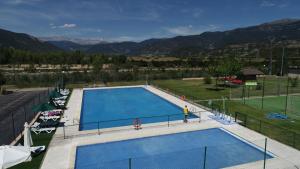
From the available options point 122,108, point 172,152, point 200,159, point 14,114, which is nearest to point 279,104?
point 122,108

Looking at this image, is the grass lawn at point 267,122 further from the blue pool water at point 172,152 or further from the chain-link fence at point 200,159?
the blue pool water at point 172,152

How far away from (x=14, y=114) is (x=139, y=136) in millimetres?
13320

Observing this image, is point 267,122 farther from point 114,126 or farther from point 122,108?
point 122,108

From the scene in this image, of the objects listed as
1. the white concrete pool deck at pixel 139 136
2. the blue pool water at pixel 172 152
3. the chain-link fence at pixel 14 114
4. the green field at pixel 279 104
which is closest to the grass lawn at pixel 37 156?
the white concrete pool deck at pixel 139 136

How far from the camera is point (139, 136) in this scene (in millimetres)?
16219

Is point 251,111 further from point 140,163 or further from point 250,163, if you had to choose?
point 140,163

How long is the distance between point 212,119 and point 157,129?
515cm

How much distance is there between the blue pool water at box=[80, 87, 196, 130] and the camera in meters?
21.1

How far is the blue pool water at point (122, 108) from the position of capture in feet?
69.4

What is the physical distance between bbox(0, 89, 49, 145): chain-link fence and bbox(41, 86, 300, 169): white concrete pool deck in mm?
2912

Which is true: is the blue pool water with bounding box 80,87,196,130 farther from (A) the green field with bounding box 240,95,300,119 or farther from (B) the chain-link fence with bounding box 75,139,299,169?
(A) the green field with bounding box 240,95,300,119

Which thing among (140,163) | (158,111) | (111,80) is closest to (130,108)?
(158,111)

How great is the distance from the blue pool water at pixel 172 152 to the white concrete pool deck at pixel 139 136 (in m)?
0.51

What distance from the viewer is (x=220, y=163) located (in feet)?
42.1
